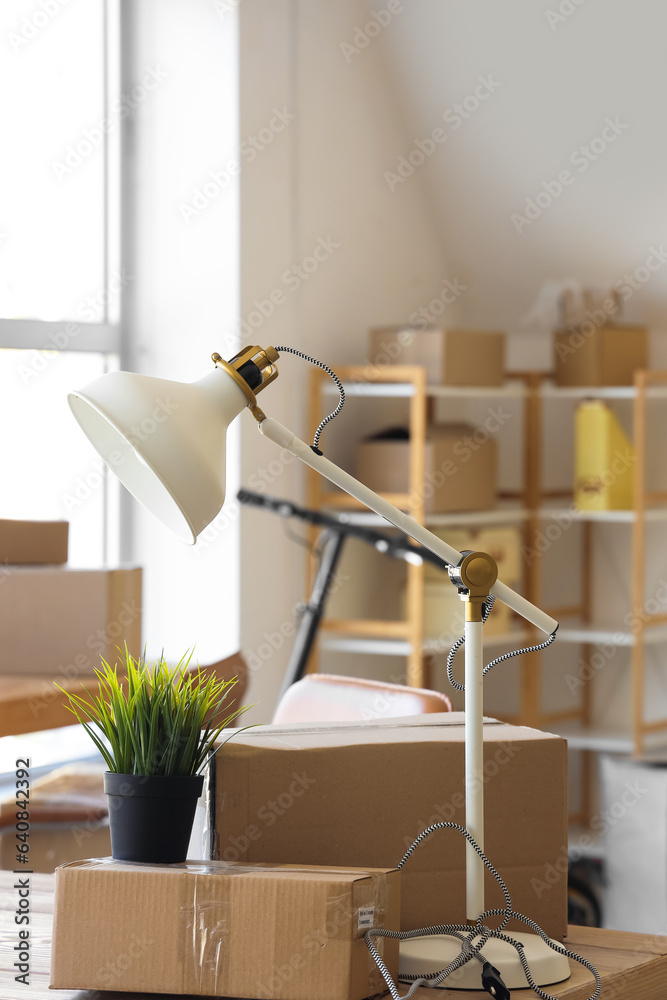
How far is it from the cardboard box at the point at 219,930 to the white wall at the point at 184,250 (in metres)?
2.19

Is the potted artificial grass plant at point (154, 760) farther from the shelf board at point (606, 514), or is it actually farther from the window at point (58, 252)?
the shelf board at point (606, 514)

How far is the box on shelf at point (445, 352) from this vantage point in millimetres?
3434

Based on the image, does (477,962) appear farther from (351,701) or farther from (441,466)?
(441,466)

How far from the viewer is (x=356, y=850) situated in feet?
3.95

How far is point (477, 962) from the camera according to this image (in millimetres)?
1139

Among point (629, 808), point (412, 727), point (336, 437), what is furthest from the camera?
point (336, 437)

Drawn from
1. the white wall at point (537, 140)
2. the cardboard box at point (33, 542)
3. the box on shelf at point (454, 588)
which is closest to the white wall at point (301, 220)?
the white wall at point (537, 140)

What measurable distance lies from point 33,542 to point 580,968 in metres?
1.27

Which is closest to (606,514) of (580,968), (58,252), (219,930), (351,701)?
(58,252)

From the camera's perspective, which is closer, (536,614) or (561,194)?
(536,614)

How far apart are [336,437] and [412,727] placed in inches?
95.2

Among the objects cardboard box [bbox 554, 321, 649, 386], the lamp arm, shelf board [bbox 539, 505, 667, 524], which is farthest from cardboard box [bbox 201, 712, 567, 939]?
cardboard box [bbox 554, 321, 649, 386]

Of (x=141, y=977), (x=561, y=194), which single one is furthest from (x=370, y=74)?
(x=141, y=977)

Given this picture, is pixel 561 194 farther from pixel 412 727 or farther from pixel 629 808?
pixel 412 727
